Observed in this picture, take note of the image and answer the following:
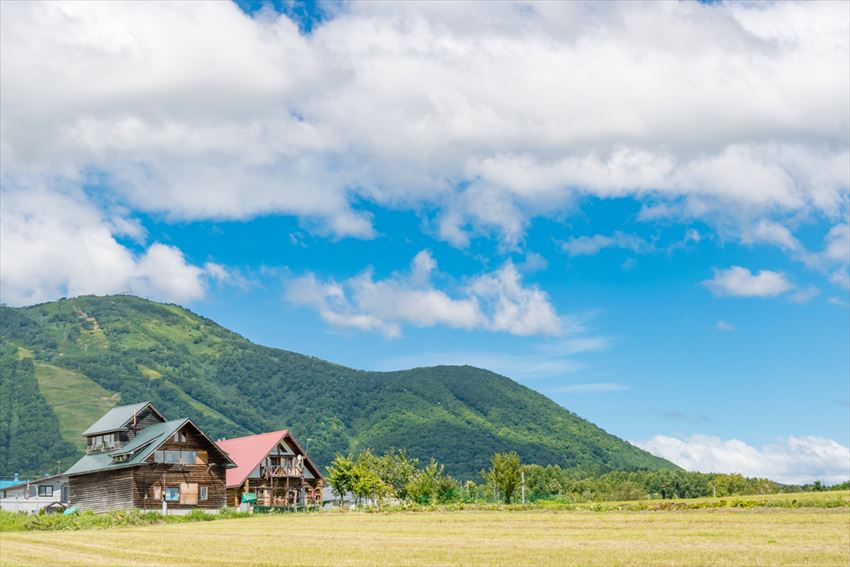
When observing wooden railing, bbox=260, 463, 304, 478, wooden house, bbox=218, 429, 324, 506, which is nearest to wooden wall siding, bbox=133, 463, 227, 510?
wooden house, bbox=218, 429, 324, 506

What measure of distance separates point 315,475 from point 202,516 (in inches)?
1427

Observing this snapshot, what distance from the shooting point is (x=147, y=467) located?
312 ft

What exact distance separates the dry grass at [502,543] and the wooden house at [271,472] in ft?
143

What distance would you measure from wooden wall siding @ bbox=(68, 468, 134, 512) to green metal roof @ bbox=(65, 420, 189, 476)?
0.97 metres

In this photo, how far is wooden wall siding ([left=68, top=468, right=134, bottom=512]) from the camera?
94.6 m

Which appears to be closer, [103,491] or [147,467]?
[147,467]

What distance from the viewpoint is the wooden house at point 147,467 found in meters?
94.7

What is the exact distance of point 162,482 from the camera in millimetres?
95688

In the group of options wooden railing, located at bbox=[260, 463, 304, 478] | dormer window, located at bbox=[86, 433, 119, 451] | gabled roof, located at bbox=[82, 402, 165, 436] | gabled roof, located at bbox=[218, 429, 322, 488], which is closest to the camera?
gabled roof, located at bbox=[82, 402, 165, 436]

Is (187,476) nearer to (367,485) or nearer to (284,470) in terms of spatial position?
(284,470)

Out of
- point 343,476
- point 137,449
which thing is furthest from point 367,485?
point 137,449

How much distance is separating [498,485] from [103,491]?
4100 cm

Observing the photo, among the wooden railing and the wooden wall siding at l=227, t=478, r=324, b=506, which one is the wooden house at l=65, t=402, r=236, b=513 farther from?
the wooden railing

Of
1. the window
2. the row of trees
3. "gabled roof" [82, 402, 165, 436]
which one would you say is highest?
"gabled roof" [82, 402, 165, 436]
